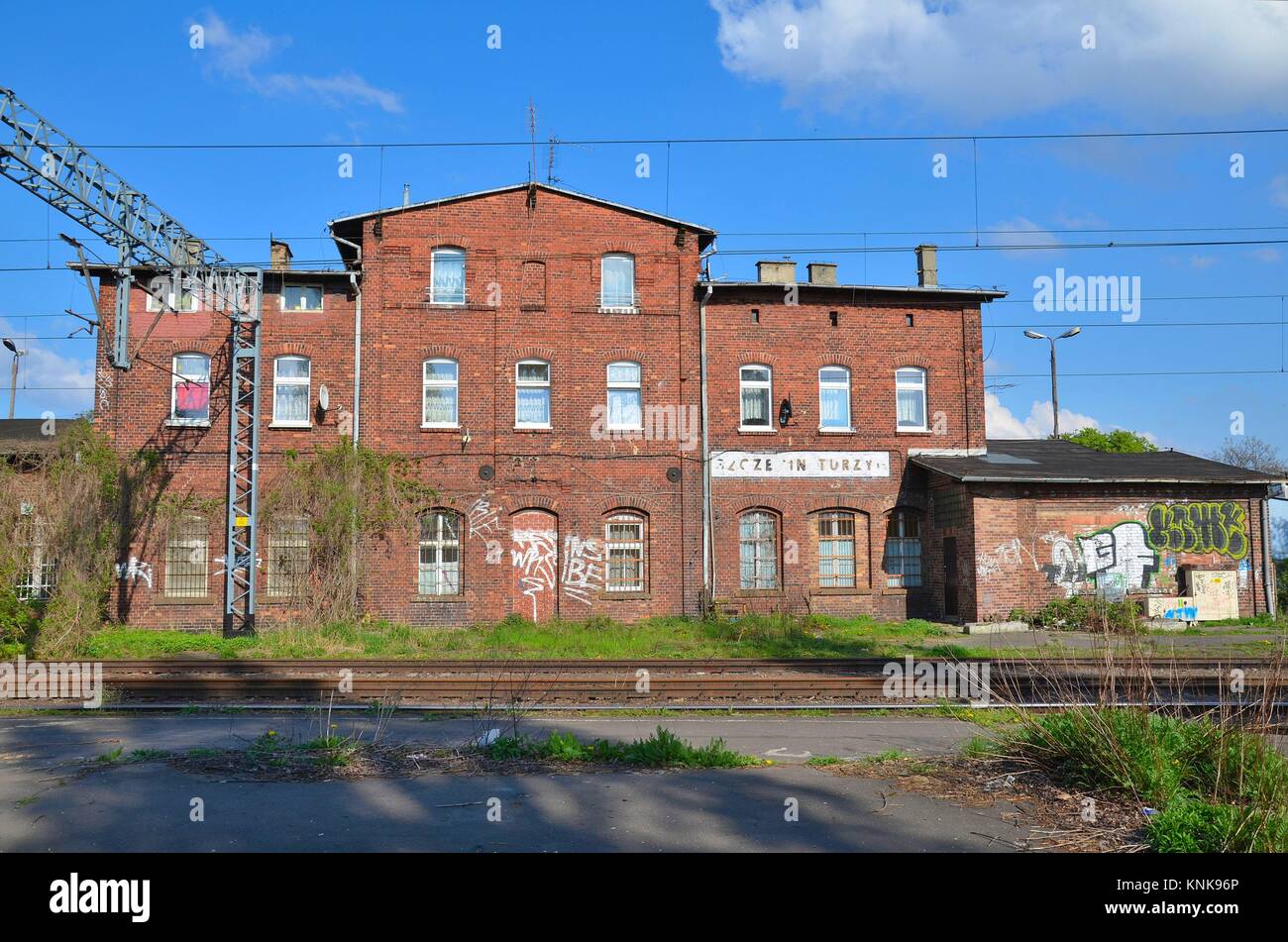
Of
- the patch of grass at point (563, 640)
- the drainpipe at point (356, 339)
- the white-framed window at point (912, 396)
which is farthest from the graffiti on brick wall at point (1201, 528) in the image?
the drainpipe at point (356, 339)

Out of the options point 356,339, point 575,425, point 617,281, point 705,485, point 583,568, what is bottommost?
point 583,568

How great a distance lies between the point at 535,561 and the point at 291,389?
24.1 ft

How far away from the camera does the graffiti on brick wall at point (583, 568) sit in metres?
21.8

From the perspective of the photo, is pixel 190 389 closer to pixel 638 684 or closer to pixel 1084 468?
pixel 638 684

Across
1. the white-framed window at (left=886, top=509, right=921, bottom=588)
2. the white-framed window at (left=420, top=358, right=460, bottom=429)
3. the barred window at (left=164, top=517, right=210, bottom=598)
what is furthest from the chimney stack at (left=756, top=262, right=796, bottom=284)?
the barred window at (left=164, top=517, right=210, bottom=598)

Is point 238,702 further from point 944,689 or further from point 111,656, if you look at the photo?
point 944,689

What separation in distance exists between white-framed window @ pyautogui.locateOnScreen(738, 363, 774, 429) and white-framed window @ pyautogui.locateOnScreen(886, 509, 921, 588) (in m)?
4.14

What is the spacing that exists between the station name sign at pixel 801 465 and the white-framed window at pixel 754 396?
86cm

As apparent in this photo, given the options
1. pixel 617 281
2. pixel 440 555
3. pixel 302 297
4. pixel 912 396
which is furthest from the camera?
pixel 912 396

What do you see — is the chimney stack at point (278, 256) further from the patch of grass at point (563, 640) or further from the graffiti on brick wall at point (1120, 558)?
the graffiti on brick wall at point (1120, 558)

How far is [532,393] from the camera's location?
22250 mm

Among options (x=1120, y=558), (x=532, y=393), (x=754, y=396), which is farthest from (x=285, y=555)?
(x=1120, y=558)
